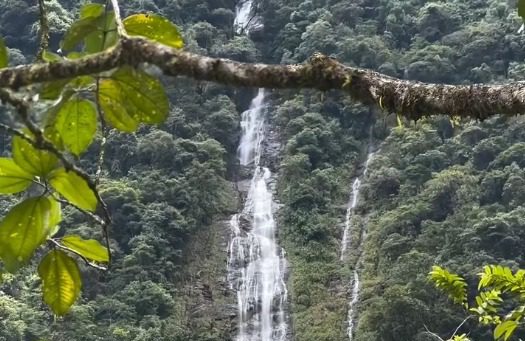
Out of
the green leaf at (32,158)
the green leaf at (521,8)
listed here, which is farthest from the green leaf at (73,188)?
the green leaf at (521,8)

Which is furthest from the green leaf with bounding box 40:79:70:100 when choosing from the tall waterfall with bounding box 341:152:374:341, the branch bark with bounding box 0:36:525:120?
the tall waterfall with bounding box 341:152:374:341

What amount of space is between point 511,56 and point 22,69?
14.5 m

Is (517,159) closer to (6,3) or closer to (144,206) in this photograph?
(144,206)

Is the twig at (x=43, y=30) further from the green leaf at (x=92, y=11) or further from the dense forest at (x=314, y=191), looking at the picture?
the dense forest at (x=314, y=191)

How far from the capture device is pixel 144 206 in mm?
12227

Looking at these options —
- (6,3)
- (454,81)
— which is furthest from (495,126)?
(6,3)

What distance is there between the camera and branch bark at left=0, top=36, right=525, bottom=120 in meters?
0.46

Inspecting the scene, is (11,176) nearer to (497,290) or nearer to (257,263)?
(497,290)

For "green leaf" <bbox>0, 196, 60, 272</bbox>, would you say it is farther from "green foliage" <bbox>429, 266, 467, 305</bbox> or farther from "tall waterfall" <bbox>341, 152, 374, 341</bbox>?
"tall waterfall" <bbox>341, 152, 374, 341</bbox>

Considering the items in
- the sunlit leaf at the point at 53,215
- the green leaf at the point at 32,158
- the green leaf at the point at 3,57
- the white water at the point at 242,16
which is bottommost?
the sunlit leaf at the point at 53,215

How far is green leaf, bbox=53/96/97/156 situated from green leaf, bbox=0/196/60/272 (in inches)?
2.3

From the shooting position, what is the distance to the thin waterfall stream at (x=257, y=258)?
10523 millimetres

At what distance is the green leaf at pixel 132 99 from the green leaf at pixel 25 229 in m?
0.09

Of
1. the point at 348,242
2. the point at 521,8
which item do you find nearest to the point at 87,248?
the point at 521,8
